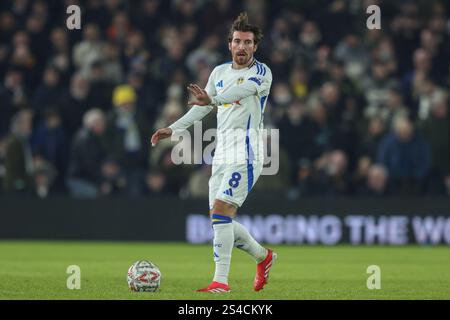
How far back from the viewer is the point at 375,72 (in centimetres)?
2169

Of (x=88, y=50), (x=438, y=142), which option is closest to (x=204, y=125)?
(x=88, y=50)

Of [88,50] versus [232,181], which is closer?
[232,181]

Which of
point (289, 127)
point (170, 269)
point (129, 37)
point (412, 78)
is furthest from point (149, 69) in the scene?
point (170, 269)

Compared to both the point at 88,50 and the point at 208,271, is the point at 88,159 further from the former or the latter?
the point at 208,271

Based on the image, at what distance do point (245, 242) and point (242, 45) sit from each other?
197 centimetres

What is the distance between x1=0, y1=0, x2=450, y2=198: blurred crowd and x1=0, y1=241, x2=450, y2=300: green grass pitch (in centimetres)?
139

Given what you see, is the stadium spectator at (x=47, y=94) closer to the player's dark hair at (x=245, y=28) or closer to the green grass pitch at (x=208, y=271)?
the green grass pitch at (x=208, y=271)

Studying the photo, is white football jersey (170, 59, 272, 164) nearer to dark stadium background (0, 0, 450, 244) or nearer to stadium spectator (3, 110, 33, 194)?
dark stadium background (0, 0, 450, 244)

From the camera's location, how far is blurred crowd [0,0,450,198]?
20.5 m

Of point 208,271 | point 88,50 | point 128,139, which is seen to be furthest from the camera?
point 88,50

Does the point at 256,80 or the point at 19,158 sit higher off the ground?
the point at 256,80

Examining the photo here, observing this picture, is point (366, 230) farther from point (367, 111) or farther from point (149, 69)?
point (149, 69)

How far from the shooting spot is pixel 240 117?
11.5m

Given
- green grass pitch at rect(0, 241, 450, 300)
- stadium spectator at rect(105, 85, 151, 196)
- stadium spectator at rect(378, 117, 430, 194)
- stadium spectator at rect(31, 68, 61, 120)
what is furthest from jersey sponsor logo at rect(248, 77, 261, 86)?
stadium spectator at rect(31, 68, 61, 120)
